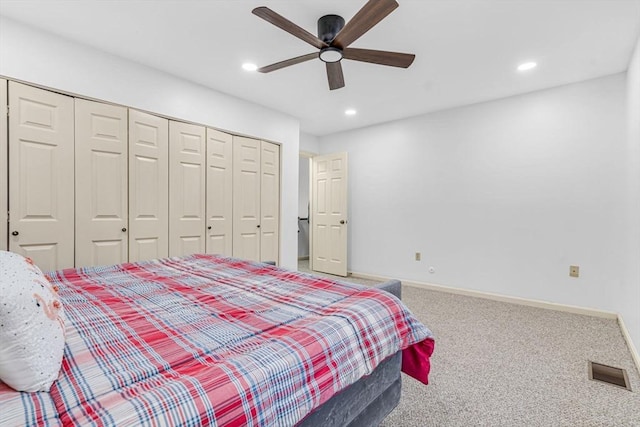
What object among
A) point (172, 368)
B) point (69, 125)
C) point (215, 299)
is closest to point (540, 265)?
point (215, 299)

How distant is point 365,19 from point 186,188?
242 centimetres

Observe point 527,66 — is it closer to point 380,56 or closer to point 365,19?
point 380,56

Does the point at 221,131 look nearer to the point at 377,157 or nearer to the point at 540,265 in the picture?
the point at 377,157

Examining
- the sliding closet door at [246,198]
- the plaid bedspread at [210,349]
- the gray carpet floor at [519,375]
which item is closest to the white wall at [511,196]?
the gray carpet floor at [519,375]

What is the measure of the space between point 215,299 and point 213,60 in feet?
7.86

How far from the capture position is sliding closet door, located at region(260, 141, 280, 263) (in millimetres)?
4020

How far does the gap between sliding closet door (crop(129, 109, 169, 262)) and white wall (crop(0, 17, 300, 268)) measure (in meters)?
0.20

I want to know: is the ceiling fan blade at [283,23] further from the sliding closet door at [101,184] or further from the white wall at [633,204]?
the white wall at [633,204]

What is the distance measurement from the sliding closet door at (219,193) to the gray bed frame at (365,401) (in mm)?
2642

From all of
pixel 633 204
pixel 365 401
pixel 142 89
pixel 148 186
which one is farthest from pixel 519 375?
pixel 142 89

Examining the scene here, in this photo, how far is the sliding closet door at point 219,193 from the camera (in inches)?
137

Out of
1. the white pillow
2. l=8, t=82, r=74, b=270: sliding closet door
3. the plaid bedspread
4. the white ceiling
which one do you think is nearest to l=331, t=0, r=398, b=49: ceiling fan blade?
the white ceiling

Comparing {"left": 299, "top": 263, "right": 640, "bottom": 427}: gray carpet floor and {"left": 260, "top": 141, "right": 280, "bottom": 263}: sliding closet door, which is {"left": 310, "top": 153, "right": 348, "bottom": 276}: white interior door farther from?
{"left": 299, "top": 263, "right": 640, "bottom": 427}: gray carpet floor

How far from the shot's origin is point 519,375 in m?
2.00
